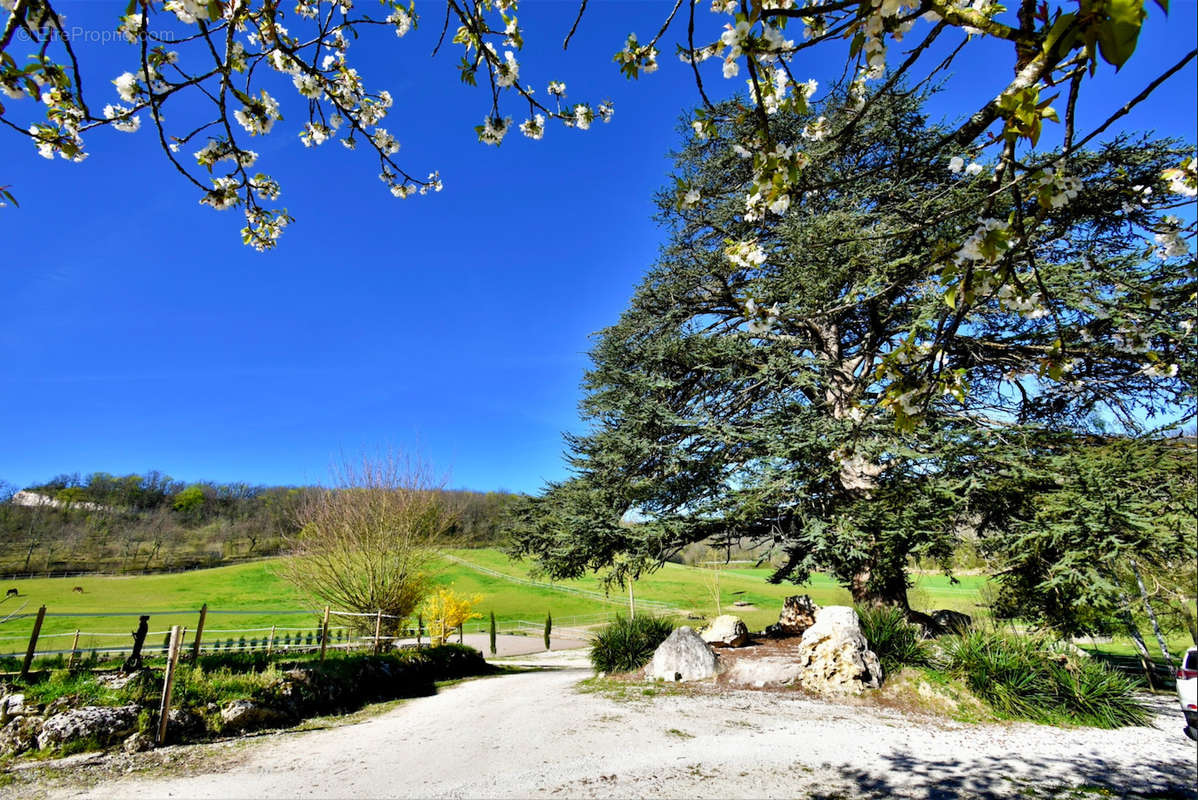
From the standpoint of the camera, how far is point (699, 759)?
15.9 ft

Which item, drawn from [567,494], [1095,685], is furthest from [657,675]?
[1095,685]

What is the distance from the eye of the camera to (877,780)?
424 cm

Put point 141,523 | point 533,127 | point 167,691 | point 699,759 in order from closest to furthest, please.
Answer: point 533,127 < point 699,759 < point 167,691 < point 141,523

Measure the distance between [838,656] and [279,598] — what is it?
141ft

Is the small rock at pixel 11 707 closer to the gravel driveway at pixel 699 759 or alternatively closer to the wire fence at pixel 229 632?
the wire fence at pixel 229 632

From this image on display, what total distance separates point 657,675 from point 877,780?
5.18 meters

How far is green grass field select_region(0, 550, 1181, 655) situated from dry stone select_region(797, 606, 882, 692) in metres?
17.1

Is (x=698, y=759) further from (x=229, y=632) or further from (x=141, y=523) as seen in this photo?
(x=141, y=523)

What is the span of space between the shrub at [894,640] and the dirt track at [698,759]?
4.65 feet

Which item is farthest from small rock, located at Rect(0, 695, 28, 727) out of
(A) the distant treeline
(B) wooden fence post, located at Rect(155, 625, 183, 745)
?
(A) the distant treeline

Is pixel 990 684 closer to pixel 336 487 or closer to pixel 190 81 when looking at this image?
pixel 190 81

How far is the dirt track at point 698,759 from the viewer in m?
4.18

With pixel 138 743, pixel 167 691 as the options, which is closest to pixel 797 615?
pixel 167 691

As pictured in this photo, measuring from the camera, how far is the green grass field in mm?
27562
